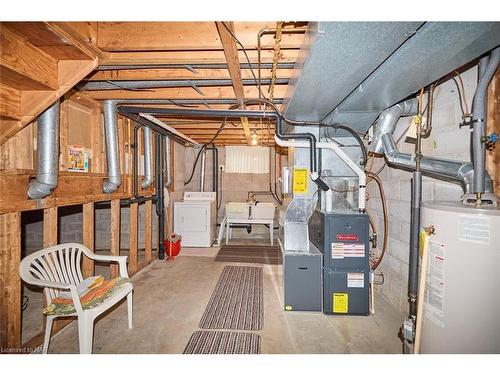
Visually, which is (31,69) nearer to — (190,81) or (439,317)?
(190,81)

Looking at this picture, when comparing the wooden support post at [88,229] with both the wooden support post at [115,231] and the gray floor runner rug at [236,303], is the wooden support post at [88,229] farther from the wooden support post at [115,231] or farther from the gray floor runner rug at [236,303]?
the gray floor runner rug at [236,303]

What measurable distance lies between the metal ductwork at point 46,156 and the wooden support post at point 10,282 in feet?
0.75

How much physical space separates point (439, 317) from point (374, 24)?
1631 millimetres

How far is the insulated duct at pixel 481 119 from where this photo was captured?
1.52m

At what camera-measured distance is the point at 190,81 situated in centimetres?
225

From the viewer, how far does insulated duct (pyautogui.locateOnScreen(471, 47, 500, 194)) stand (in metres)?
1.52

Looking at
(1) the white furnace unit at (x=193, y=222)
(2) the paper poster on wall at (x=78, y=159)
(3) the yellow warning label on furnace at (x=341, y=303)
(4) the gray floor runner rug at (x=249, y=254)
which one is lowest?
(4) the gray floor runner rug at (x=249, y=254)

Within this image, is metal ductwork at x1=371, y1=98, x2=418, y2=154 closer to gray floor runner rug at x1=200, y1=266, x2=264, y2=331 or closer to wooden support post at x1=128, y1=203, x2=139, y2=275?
gray floor runner rug at x1=200, y1=266, x2=264, y2=331

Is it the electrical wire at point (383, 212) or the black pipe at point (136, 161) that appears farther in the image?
the black pipe at point (136, 161)

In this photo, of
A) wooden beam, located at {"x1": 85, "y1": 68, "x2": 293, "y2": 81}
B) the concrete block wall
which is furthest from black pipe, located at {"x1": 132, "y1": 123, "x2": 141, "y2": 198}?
the concrete block wall

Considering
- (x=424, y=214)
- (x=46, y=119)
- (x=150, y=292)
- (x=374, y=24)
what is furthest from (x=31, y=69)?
(x=424, y=214)

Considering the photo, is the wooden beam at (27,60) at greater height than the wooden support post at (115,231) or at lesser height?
greater

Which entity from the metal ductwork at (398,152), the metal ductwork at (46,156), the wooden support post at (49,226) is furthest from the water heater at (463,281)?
the wooden support post at (49,226)

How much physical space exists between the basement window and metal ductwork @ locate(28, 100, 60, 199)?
4.34 m
